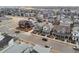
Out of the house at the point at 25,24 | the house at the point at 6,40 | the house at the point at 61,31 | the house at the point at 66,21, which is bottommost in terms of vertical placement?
the house at the point at 6,40

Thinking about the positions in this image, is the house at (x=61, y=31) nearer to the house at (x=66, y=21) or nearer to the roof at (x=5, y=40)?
the house at (x=66, y=21)

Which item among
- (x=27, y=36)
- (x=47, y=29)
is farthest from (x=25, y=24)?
(x=47, y=29)

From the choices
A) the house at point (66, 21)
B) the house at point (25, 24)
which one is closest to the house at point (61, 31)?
the house at point (66, 21)

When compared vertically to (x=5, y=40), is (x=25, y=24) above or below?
above

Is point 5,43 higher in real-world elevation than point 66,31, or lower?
lower

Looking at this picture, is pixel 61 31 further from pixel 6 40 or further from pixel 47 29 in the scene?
pixel 6 40

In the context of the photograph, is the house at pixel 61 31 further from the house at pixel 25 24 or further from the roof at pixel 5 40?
the roof at pixel 5 40

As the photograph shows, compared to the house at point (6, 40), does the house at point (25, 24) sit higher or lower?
higher

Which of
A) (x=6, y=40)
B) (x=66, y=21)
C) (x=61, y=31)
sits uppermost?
(x=66, y=21)
